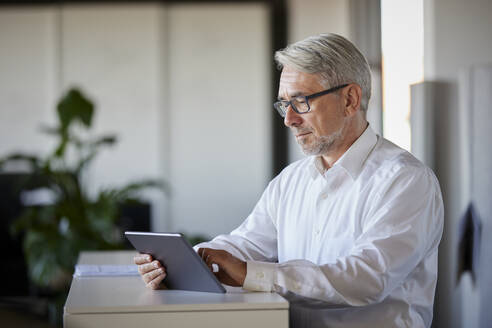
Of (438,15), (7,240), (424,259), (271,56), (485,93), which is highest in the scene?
(271,56)

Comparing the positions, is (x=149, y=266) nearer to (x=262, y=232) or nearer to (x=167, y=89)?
(x=262, y=232)

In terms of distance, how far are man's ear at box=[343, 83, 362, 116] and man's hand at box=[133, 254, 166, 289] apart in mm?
719

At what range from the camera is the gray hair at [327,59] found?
1.92m

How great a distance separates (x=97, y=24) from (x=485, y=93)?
18.1ft

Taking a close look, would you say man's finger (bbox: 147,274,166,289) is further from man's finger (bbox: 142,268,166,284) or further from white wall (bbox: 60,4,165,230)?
white wall (bbox: 60,4,165,230)

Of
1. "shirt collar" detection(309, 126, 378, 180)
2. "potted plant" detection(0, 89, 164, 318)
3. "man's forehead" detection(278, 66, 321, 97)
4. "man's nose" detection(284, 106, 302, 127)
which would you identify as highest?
"man's forehead" detection(278, 66, 321, 97)

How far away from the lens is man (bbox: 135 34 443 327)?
65.1 inches

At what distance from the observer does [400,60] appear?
2707 mm

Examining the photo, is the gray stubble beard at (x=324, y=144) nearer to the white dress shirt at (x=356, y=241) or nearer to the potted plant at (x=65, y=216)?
the white dress shirt at (x=356, y=241)

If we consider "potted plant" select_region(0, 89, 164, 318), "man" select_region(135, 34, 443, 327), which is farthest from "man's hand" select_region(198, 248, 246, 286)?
"potted plant" select_region(0, 89, 164, 318)

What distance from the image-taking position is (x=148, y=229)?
5996 millimetres

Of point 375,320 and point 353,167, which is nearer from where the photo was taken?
point 375,320

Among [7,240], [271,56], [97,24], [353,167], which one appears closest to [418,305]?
[353,167]

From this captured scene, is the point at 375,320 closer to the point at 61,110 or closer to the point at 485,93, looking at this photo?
the point at 485,93
